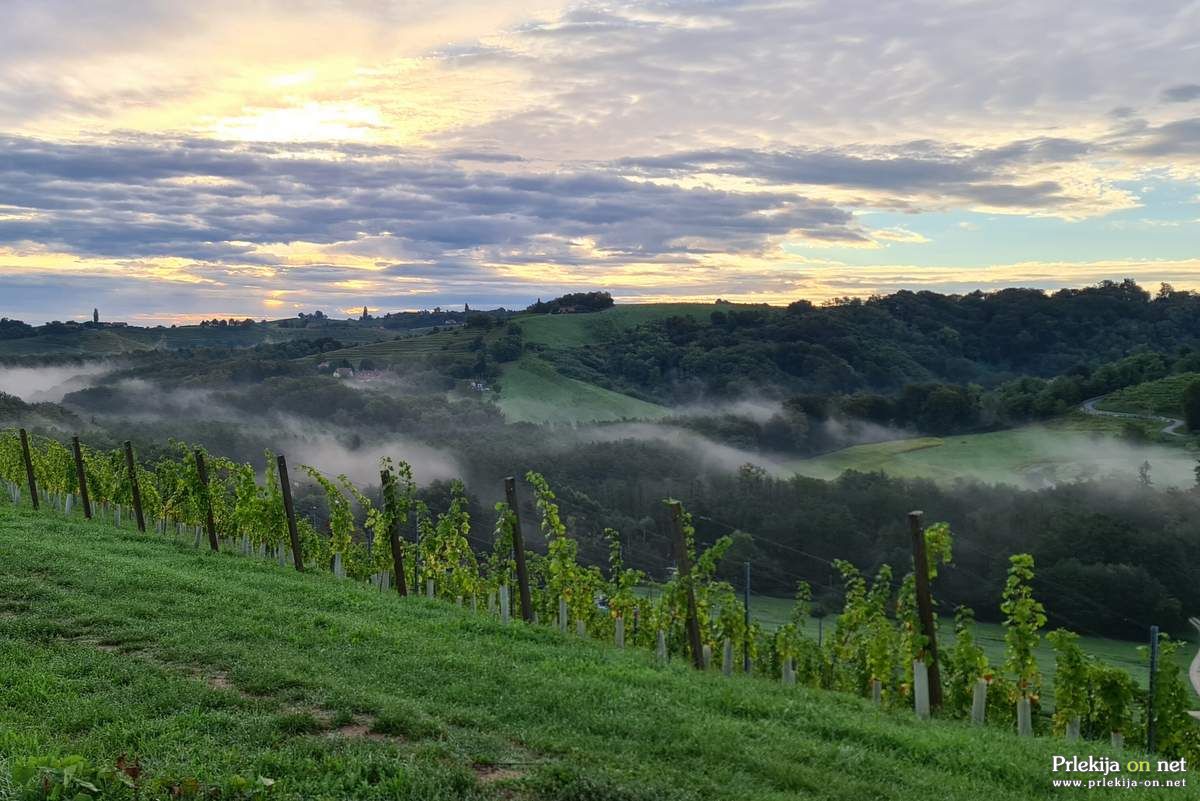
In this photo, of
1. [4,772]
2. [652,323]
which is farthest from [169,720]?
[652,323]

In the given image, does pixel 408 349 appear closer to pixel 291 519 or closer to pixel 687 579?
pixel 291 519

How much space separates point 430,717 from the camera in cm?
688

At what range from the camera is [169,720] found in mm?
6609

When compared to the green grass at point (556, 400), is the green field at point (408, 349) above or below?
above

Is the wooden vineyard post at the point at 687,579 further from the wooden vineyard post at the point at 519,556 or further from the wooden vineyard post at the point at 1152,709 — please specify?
the wooden vineyard post at the point at 1152,709

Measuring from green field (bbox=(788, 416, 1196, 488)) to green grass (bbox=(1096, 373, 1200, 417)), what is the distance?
4606 mm

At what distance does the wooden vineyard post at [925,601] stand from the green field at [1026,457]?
56723 mm

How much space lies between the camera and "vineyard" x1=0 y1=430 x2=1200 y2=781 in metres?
9.11

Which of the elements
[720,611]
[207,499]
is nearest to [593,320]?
[207,499]

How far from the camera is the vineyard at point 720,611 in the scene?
911cm

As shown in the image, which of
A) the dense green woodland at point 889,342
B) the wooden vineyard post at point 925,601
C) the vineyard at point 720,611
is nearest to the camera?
the vineyard at point 720,611

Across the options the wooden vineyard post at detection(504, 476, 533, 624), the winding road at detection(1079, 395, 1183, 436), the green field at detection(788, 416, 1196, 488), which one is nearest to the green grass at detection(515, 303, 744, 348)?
the green field at detection(788, 416, 1196, 488)

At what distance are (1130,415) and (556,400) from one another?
201 ft

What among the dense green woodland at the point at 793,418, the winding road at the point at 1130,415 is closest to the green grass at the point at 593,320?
the dense green woodland at the point at 793,418
